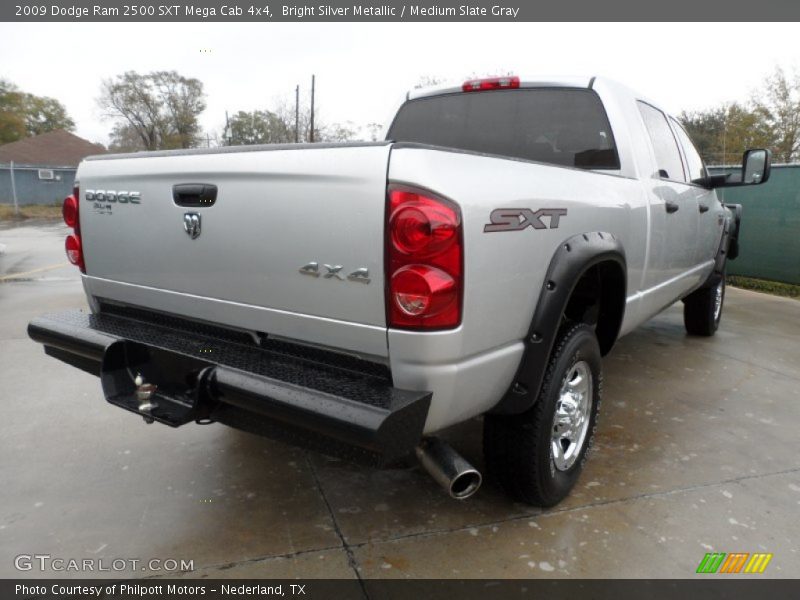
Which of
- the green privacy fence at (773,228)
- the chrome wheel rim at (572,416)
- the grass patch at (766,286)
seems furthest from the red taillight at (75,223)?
the green privacy fence at (773,228)

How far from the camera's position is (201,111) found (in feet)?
175

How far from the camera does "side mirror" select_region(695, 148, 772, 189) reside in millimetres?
4473

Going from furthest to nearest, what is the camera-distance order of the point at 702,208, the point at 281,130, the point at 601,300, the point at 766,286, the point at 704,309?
the point at 281,130
the point at 766,286
the point at 704,309
the point at 702,208
the point at 601,300

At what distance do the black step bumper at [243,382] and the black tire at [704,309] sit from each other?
469 centimetres

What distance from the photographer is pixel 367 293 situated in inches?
72.5

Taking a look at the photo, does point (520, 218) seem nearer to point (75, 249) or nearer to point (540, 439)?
point (540, 439)

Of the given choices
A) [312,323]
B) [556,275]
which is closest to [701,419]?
[556,275]

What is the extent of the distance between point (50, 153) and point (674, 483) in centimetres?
5831

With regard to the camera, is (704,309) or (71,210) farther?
(704,309)

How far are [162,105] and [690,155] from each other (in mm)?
56108

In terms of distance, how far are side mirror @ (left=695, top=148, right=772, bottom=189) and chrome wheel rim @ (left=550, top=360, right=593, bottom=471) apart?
2511 mm

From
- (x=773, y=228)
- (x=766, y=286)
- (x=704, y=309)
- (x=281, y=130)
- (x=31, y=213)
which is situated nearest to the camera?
(x=704, y=309)

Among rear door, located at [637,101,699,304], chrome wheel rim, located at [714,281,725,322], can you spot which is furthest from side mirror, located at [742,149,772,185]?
chrome wheel rim, located at [714,281,725,322]

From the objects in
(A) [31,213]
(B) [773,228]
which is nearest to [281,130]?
(A) [31,213]
